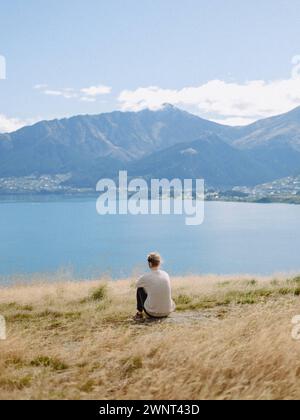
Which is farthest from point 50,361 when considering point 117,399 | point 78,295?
point 78,295

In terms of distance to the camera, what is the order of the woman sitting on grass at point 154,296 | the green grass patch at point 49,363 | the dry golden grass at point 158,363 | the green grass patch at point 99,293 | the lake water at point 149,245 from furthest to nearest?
1. the lake water at point 149,245
2. the green grass patch at point 99,293
3. the woman sitting on grass at point 154,296
4. the green grass patch at point 49,363
5. the dry golden grass at point 158,363

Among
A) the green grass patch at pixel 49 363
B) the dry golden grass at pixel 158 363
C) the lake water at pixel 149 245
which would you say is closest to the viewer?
the dry golden grass at pixel 158 363

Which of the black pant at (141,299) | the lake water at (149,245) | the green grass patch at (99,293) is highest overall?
the black pant at (141,299)

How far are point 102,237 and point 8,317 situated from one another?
348ft

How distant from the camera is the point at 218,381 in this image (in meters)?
4.90

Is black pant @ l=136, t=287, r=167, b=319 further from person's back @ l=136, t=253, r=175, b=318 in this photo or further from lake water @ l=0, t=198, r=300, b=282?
lake water @ l=0, t=198, r=300, b=282

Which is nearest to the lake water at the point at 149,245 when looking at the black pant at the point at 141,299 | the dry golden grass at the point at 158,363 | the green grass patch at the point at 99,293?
the green grass patch at the point at 99,293

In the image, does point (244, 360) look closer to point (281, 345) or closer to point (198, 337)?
point (281, 345)

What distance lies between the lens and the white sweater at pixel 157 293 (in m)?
9.66

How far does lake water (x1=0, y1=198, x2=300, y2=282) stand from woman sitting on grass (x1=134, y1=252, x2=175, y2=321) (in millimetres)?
40136

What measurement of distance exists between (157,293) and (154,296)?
0.27 ft

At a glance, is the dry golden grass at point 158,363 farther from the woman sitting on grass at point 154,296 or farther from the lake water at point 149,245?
the lake water at point 149,245

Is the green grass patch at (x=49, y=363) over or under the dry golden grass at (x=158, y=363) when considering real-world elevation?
under
